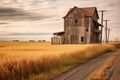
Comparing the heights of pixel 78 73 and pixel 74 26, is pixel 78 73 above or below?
below

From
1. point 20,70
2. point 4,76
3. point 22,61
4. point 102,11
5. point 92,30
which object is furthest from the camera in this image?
point 92,30

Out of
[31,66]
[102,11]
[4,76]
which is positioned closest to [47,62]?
[31,66]

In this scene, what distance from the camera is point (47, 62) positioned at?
17.1m

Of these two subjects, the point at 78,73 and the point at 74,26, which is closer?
the point at 78,73

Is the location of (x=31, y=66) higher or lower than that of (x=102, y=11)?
lower

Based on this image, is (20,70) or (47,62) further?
(47,62)

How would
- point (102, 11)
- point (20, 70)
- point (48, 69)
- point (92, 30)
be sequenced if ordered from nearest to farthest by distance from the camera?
point (20, 70) < point (48, 69) < point (102, 11) < point (92, 30)

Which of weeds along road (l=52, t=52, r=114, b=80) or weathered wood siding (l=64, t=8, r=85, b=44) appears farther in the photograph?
weathered wood siding (l=64, t=8, r=85, b=44)

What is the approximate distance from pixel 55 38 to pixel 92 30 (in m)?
10.6

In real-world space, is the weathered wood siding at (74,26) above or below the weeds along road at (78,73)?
above

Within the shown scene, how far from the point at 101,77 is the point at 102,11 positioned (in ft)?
167

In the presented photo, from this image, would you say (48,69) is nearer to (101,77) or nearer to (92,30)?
(101,77)

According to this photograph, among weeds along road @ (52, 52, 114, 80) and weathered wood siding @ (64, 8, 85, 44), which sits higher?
weathered wood siding @ (64, 8, 85, 44)

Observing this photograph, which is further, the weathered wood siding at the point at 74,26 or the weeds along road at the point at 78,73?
the weathered wood siding at the point at 74,26
